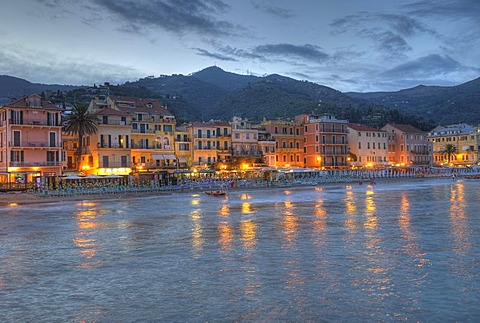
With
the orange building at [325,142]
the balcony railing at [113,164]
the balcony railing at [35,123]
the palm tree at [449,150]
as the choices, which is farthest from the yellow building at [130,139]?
the palm tree at [449,150]

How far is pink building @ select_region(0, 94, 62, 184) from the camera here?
63281mm

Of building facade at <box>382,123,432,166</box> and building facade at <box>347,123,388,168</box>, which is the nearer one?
building facade at <box>347,123,388,168</box>

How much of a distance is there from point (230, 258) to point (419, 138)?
11441 cm

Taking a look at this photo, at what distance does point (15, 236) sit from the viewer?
2941cm

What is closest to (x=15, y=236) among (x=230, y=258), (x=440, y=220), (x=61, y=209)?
(x=230, y=258)

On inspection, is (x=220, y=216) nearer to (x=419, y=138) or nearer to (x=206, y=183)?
(x=206, y=183)

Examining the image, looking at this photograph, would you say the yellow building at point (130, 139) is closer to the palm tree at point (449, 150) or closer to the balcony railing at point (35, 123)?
the balcony railing at point (35, 123)

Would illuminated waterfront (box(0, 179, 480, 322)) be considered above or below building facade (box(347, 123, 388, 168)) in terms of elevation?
below

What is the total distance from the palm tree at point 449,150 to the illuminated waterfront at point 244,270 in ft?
359

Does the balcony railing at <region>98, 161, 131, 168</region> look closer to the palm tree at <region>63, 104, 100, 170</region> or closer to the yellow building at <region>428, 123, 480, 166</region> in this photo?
the palm tree at <region>63, 104, 100, 170</region>

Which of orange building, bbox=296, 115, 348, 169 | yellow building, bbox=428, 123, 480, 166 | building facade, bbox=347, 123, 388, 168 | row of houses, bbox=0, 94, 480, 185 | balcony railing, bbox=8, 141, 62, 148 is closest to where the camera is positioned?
balcony railing, bbox=8, 141, 62, 148

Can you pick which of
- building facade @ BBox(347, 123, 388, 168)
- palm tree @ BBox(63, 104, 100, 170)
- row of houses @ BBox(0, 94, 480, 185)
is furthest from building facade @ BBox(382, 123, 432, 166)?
palm tree @ BBox(63, 104, 100, 170)

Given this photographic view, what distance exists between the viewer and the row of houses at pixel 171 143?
214 ft

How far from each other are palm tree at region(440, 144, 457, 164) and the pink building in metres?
107
